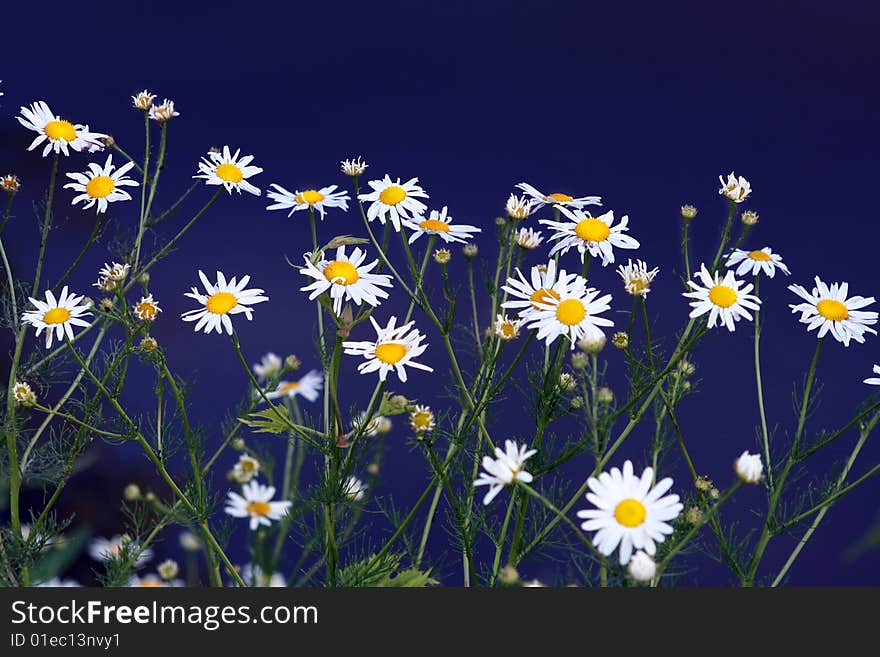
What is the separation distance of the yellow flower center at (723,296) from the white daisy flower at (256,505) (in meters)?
0.76

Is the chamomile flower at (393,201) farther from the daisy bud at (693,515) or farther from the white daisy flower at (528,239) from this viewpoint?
the daisy bud at (693,515)

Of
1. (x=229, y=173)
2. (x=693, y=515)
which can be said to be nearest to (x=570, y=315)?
(x=693, y=515)

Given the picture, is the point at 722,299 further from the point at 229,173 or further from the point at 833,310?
the point at 229,173

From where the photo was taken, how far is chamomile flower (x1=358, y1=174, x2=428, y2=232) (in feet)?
5.28

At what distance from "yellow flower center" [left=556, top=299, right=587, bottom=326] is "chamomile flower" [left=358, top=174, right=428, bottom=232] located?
14.1 inches

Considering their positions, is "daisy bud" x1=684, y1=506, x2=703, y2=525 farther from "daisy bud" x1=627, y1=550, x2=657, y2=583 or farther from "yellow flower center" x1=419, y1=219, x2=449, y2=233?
"yellow flower center" x1=419, y1=219, x2=449, y2=233

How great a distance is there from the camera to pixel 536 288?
4.65ft

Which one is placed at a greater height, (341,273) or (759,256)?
(759,256)

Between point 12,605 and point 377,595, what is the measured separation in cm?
52

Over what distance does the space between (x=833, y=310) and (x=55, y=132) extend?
139 centimetres

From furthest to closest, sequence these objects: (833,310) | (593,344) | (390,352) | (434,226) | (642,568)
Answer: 1. (434,226)
2. (833,310)
3. (390,352)
4. (593,344)
5. (642,568)

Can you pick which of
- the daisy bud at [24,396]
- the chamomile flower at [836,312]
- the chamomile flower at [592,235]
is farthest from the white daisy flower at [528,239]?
the daisy bud at [24,396]

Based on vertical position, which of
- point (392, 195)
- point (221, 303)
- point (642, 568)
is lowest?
point (642, 568)

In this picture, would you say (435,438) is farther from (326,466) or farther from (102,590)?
(102,590)
